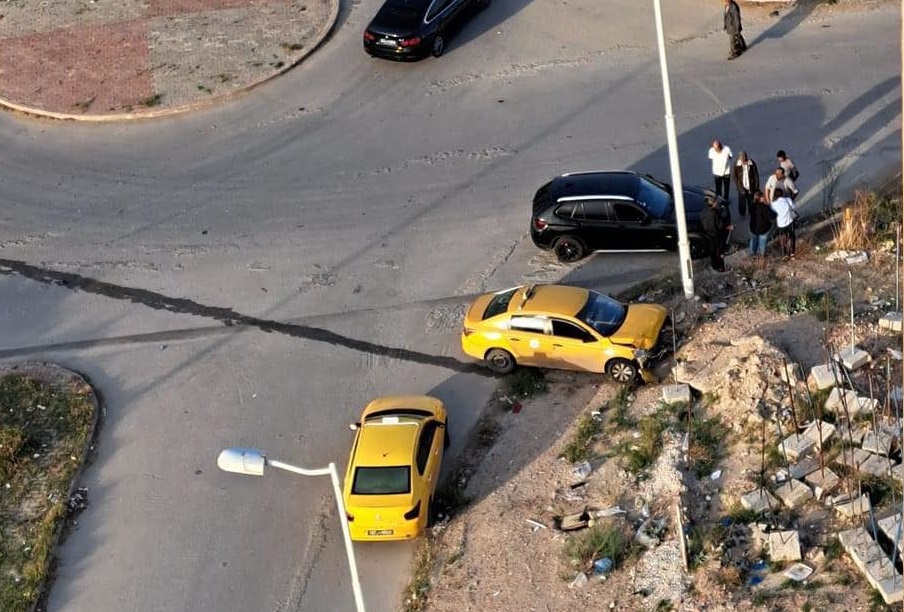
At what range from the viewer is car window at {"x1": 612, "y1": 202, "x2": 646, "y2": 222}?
22.9 metres

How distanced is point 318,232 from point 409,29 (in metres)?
6.79

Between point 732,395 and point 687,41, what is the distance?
12924 millimetres

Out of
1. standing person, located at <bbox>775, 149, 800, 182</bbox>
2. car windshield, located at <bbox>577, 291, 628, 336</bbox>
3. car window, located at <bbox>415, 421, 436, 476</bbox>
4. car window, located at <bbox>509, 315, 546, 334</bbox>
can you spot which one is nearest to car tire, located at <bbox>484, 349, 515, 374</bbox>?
car window, located at <bbox>509, 315, 546, 334</bbox>

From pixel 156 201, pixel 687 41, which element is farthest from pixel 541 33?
pixel 156 201

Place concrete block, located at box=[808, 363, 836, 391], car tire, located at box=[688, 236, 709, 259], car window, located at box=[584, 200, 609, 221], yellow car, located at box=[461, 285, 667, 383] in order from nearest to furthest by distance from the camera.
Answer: concrete block, located at box=[808, 363, 836, 391], yellow car, located at box=[461, 285, 667, 383], car tire, located at box=[688, 236, 709, 259], car window, located at box=[584, 200, 609, 221]

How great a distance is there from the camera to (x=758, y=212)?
2188 centimetres

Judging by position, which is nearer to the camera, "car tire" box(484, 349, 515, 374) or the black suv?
"car tire" box(484, 349, 515, 374)

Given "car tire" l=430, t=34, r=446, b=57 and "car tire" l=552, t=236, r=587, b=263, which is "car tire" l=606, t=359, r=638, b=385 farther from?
"car tire" l=430, t=34, r=446, b=57

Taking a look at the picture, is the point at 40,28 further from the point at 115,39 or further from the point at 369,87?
the point at 369,87

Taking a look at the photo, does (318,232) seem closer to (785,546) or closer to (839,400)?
(839,400)

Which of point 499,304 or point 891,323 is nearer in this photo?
point 891,323

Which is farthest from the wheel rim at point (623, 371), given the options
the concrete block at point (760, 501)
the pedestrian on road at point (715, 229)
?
the concrete block at point (760, 501)

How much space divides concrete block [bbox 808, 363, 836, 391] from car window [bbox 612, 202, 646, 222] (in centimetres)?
517

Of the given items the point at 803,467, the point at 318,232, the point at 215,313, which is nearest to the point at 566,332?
the point at 803,467
